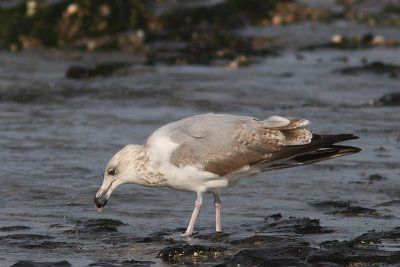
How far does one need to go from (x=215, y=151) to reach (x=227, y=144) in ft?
0.39

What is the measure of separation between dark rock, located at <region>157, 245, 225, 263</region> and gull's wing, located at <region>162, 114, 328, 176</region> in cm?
97

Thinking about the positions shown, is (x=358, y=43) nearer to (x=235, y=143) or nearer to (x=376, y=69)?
(x=376, y=69)

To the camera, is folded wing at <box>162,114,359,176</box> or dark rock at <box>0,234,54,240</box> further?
folded wing at <box>162,114,359,176</box>

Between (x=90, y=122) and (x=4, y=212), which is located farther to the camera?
(x=90, y=122)

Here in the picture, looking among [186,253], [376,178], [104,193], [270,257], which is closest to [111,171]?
[104,193]

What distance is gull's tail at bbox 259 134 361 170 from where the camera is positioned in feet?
27.5

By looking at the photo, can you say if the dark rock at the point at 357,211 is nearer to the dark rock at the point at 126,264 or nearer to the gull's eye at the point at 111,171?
the gull's eye at the point at 111,171

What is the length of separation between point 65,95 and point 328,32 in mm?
6827

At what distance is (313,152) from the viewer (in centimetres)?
852

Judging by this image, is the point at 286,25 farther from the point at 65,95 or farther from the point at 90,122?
the point at 90,122

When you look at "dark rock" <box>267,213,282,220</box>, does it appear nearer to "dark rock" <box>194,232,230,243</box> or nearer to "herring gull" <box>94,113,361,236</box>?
"herring gull" <box>94,113,361,236</box>

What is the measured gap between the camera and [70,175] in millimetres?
10562

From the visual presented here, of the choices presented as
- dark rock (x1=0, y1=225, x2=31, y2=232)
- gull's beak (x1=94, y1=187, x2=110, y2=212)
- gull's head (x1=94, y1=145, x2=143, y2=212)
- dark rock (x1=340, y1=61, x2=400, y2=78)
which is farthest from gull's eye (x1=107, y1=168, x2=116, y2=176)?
dark rock (x1=340, y1=61, x2=400, y2=78)

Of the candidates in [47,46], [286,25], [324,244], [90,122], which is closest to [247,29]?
[286,25]
